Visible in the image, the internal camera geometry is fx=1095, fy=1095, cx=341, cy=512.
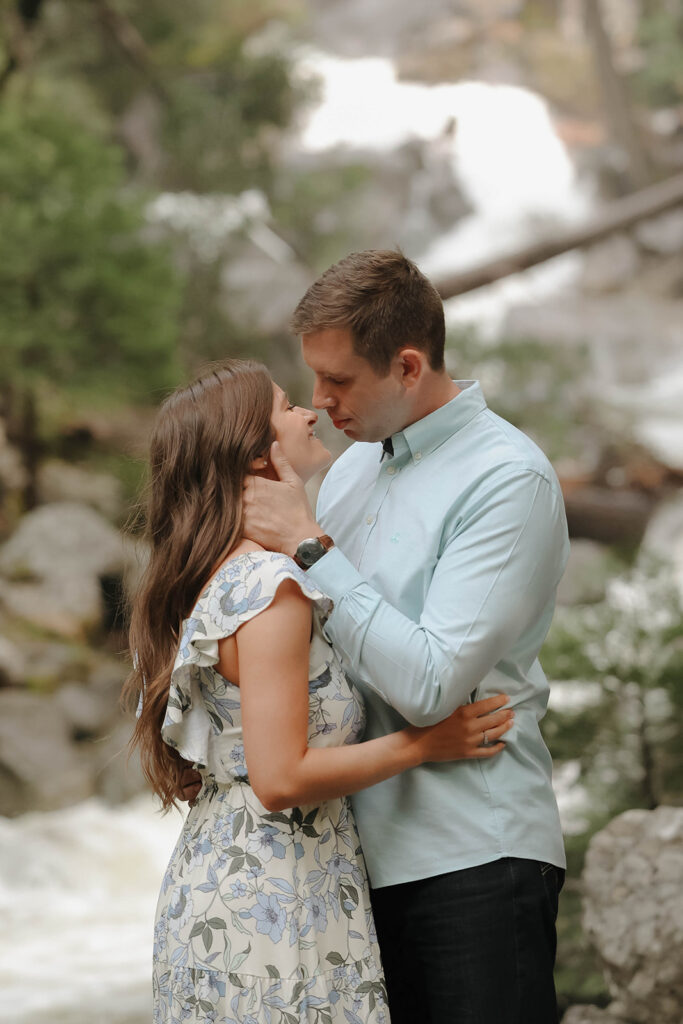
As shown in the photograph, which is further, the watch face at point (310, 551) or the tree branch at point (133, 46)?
the tree branch at point (133, 46)

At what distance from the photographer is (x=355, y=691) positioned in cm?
160

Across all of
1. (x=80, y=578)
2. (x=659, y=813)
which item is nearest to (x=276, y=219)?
(x=80, y=578)

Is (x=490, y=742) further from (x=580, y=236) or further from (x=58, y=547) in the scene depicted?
(x=580, y=236)

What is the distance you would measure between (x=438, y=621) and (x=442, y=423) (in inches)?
14.0

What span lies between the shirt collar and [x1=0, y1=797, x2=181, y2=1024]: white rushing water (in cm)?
315

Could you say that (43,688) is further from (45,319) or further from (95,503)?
(45,319)

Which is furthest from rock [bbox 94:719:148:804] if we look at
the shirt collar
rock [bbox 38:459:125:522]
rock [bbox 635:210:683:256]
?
rock [bbox 635:210:683:256]

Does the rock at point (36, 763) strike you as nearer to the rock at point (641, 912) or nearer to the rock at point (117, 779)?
the rock at point (117, 779)

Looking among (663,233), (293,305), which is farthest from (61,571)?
(663,233)

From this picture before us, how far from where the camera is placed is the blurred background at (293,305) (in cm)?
360

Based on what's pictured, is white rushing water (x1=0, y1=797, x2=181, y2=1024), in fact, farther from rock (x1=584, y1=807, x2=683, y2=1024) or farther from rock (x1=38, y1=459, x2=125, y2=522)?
rock (x1=38, y1=459, x2=125, y2=522)

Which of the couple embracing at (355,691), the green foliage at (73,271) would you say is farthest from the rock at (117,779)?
the couple embracing at (355,691)

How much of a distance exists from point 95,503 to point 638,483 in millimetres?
4540

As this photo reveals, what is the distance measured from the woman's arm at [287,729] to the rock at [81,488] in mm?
6398
